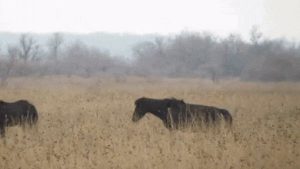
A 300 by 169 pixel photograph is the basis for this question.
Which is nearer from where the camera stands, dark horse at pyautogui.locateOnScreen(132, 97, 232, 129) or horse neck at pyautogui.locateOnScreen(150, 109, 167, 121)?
dark horse at pyautogui.locateOnScreen(132, 97, 232, 129)

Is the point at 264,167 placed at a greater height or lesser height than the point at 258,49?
lesser

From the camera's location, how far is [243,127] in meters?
12.7

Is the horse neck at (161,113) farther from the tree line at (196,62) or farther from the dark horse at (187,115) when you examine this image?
the tree line at (196,62)

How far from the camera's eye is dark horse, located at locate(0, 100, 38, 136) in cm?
1212

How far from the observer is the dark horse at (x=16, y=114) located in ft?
39.8

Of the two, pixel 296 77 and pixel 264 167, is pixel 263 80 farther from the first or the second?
pixel 264 167

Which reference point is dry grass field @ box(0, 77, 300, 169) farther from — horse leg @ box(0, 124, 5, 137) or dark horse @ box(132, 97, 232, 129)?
dark horse @ box(132, 97, 232, 129)

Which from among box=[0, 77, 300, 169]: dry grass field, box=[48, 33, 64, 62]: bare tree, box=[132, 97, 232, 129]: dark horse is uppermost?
box=[48, 33, 64, 62]: bare tree

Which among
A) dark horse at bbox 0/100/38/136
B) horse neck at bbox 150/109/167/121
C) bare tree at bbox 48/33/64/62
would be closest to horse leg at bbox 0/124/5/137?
dark horse at bbox 0/100/38/136

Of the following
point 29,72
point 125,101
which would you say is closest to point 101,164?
point 125,101

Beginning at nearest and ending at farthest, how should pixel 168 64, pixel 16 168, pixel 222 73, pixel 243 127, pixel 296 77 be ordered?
1. pixel 16 168
2. pixel 243 127
3. pixel 296 77
4. pixel 222 73
5. pixel 168 64

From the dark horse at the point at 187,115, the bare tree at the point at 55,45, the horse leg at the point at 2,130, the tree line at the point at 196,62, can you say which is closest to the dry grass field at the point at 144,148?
the horse leg at the point at 2,130

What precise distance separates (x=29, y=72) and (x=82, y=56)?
34.7 metres

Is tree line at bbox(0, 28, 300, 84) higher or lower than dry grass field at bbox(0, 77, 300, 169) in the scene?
higher
